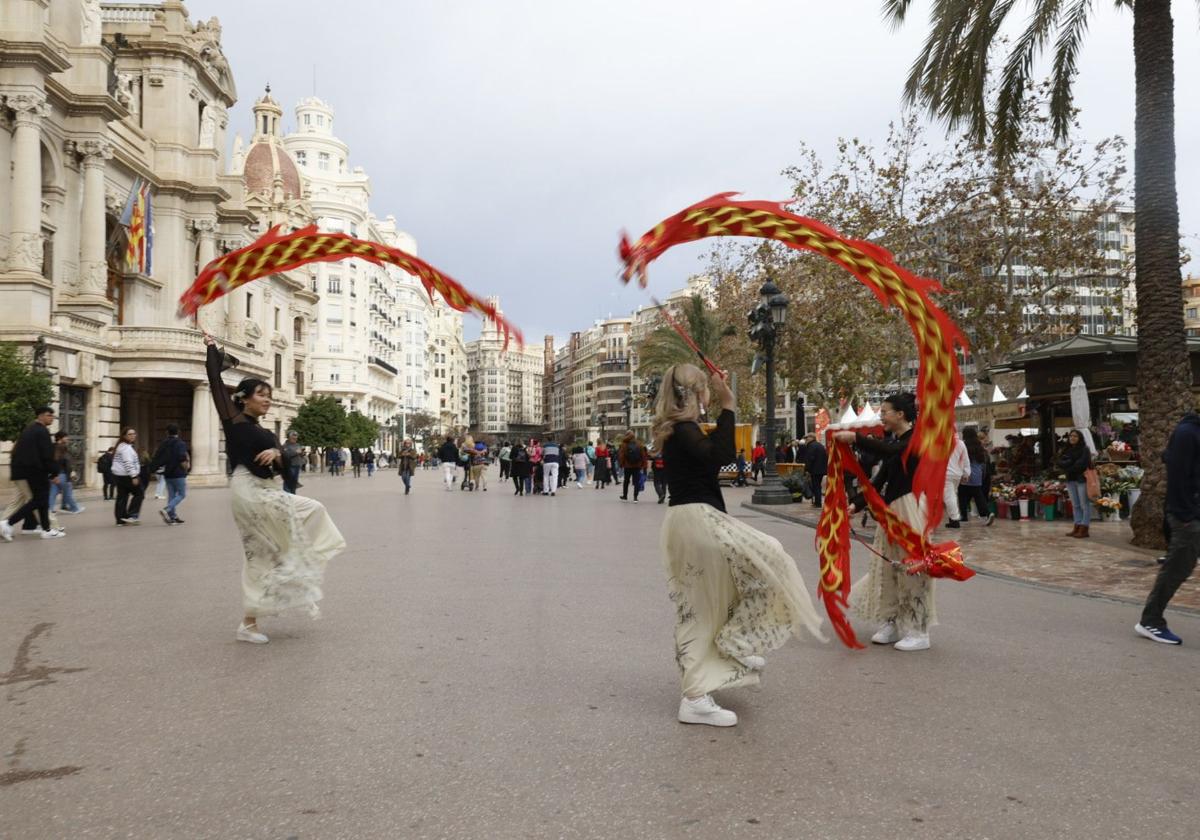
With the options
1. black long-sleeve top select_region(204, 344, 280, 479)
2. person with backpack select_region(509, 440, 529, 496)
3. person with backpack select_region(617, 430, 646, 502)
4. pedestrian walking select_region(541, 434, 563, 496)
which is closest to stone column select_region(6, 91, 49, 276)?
person with backpack select_region(509, 440, 529, 496)

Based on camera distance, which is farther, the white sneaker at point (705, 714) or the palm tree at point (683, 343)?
the palm tree at point (683, 343)

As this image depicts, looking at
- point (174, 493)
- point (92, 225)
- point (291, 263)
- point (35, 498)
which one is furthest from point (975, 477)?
point (92, 225)

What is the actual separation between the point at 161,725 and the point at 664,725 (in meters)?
2.36

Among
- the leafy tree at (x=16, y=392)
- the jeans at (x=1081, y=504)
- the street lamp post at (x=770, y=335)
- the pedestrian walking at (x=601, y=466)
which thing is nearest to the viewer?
the jeans at (x=1081, y=504)

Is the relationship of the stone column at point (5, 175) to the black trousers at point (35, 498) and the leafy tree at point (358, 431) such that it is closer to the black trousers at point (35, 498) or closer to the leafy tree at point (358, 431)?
the black trousers at point (35, 498)

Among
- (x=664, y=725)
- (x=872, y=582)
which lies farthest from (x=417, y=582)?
(x=664, y=725)

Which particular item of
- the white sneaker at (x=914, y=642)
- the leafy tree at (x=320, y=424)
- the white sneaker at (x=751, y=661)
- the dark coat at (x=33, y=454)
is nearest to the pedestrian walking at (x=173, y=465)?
the dark coat at (x=33, y=454)

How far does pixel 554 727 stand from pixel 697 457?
4.70 feet

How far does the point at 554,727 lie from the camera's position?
14.1 ft

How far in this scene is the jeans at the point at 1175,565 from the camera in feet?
20.5

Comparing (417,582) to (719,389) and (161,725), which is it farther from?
(719,389)

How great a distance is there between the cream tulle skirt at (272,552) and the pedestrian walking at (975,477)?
1240cm

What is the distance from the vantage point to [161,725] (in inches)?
170

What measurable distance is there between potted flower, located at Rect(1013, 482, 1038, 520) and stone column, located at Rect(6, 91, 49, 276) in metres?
26.0
